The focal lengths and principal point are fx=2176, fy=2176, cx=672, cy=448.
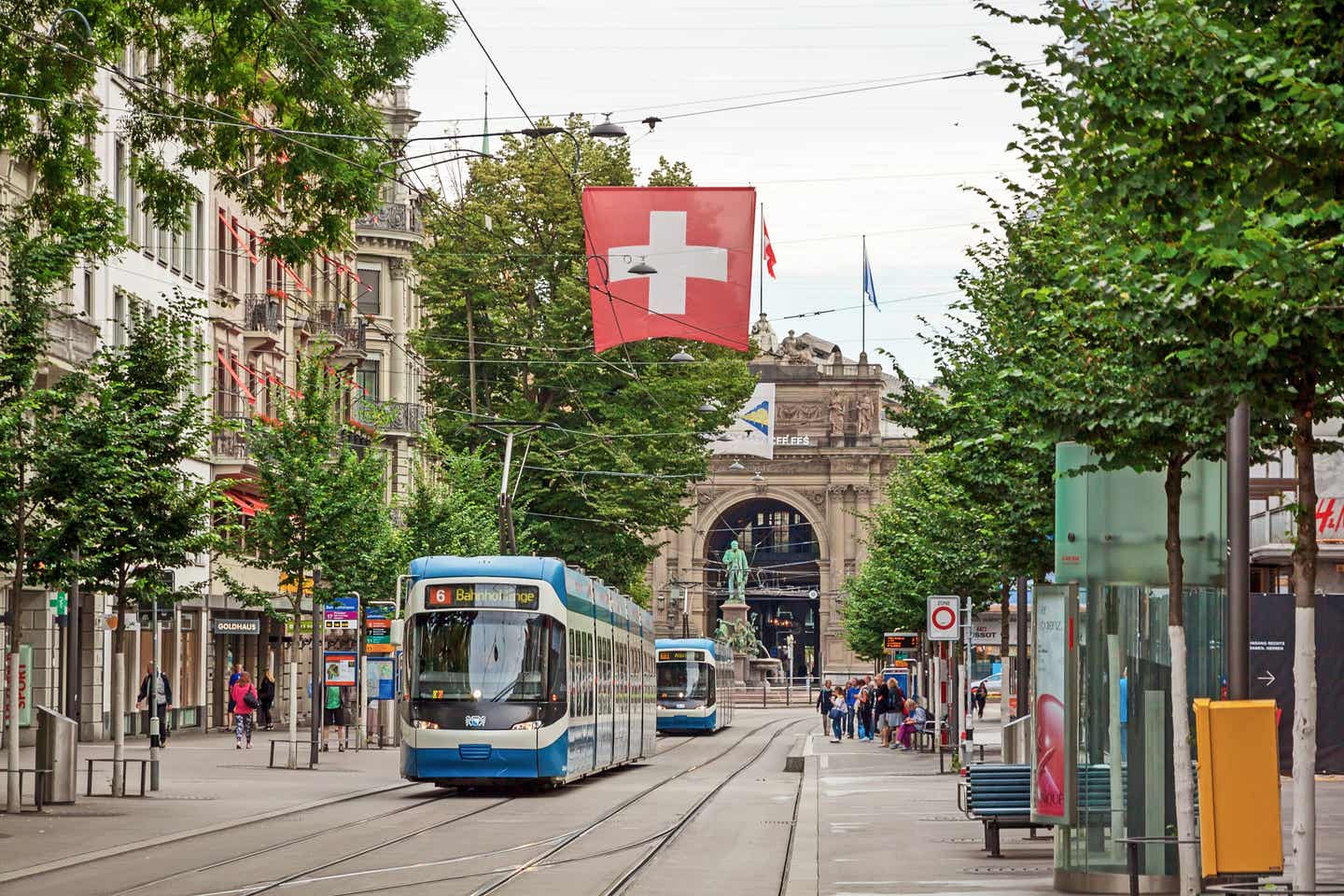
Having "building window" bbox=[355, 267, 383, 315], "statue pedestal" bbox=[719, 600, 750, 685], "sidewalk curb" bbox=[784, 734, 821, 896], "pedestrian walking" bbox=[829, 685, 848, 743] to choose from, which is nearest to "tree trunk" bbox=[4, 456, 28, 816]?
"sidewalk curb" bbox=[784, 734, 821, 896]

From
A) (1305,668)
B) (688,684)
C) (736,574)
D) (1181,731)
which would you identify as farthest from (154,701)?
(736,574)

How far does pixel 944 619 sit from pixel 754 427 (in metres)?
23.6

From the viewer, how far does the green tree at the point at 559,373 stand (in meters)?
51.8

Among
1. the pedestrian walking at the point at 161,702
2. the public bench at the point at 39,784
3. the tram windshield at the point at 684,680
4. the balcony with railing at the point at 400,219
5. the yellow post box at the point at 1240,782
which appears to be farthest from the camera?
the balcony with railing at the point at 400,219

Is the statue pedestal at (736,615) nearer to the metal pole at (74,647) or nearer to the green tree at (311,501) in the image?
the metal pole at (74,647)

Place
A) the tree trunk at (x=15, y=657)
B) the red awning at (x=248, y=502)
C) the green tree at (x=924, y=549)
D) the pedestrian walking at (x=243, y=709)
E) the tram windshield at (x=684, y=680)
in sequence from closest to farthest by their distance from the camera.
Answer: the tree trunk at (x=15, y=657), the green tree at (x=924, y=549), the pedestrian walking at (x=243, y=709), the red awning at (x=248, y=502), the tram windshield at (x=684, y=680)

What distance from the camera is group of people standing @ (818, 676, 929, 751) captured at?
50719 millimetres

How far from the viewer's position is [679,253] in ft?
73.9

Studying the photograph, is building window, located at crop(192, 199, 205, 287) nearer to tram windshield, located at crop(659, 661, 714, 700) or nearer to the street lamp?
tram windshield, located at crop(659, 661, 714, 700)

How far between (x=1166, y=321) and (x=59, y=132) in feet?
39.6

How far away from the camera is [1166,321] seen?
11.0m

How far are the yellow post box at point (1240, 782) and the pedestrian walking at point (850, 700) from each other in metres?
50.2

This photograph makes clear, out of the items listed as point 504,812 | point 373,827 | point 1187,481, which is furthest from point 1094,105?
point 504,812

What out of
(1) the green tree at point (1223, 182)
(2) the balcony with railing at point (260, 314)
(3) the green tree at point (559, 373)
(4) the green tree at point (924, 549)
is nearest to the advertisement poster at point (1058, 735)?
(1) the green tree at point (1223, 182)
